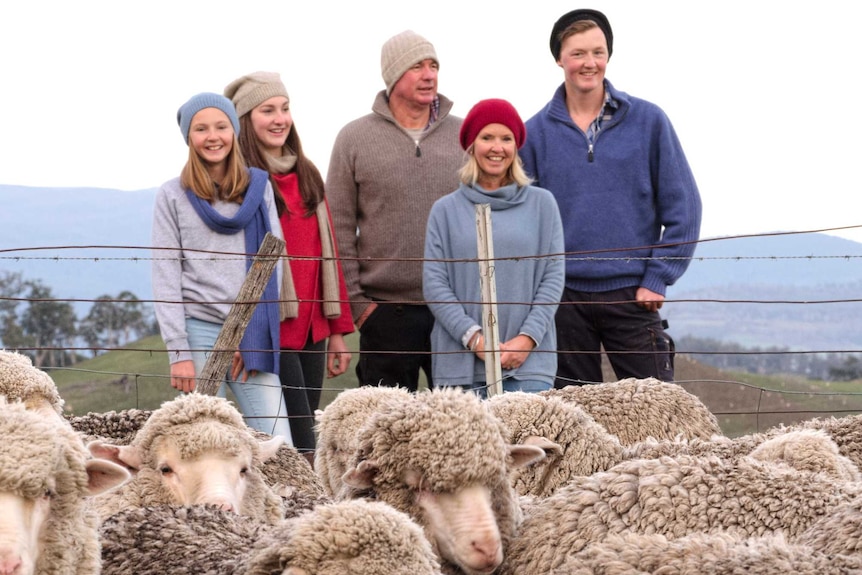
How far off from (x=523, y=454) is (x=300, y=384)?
319cm

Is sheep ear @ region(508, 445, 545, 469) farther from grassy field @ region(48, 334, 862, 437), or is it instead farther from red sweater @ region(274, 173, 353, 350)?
grassy field @ region(48, 334, 862, 437)

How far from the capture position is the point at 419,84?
7375 millimetres

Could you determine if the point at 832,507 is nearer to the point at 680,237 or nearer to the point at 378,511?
the point at 378,511

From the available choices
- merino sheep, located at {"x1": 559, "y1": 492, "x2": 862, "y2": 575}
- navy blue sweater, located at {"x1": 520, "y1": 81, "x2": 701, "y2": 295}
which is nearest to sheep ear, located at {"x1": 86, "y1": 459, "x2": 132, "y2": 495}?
merino sheep, located at {"x1": 559, "y1": 492, "x2": 862, "y2": 575}

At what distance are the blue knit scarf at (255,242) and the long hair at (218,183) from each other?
0.04m

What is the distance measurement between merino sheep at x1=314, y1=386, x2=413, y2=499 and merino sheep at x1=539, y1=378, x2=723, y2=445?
828 millimetres

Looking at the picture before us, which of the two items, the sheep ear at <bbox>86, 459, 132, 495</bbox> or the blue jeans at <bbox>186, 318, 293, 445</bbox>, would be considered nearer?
the sheep ear at <bbox>86, 459, 132, 495</bbox>

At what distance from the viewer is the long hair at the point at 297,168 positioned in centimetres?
712

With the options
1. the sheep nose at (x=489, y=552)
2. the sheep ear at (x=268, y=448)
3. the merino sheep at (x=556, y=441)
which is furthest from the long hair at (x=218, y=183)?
the sheep nose at (x=489, y=552)

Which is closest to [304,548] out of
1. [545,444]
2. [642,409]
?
[545,444]

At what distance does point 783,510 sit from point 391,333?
396 centimetres

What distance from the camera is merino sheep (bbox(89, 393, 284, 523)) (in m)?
4.74

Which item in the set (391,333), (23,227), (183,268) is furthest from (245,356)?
(23,227)

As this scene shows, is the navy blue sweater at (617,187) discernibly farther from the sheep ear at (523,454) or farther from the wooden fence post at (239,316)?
the sheep ear at (523,454)
